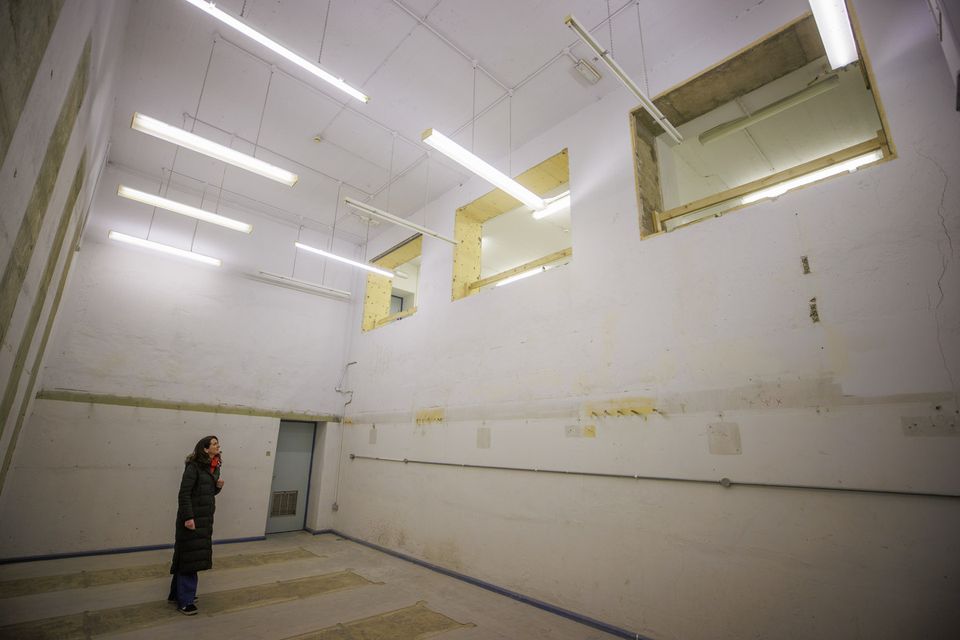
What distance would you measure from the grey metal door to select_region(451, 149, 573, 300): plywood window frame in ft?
12.6

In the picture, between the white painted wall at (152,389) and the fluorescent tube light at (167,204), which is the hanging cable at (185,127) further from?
the fluorescent tube light at (167,204)

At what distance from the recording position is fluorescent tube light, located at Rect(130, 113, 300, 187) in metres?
3.03

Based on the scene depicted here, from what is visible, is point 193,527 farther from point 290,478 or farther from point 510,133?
point 510,133

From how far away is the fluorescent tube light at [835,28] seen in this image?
88.3 inches

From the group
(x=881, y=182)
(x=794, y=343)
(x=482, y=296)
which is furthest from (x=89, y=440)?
(x=881, y=182)

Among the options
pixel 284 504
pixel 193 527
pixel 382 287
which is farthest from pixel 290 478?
pixel 193 527

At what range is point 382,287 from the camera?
7766 millimetres

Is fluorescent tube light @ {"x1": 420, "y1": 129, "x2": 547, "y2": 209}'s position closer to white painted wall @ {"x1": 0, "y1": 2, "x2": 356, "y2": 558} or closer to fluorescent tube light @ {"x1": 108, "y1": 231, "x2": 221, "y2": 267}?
white painted wall @ {"x1": 0, "y1": 2, "x2": 356, "y2": 558}

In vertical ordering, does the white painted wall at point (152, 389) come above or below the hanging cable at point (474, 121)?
below

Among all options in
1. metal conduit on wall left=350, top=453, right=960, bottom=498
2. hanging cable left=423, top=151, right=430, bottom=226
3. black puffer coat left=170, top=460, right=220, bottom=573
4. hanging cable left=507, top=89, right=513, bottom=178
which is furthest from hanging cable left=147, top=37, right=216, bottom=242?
metal conduit on wall left=350, top=453, right=960, bottom=498

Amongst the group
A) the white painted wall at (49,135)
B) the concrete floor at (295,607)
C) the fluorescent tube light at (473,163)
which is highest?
the fluorescent tube light at (473,163)

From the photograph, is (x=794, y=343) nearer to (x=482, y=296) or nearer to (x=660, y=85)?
(x=660, y=85)

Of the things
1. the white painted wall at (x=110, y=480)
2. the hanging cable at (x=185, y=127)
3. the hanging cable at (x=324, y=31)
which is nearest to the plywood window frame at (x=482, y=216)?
the hanging cable at (x=324, y=31)

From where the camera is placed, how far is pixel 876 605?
7.89 feet
